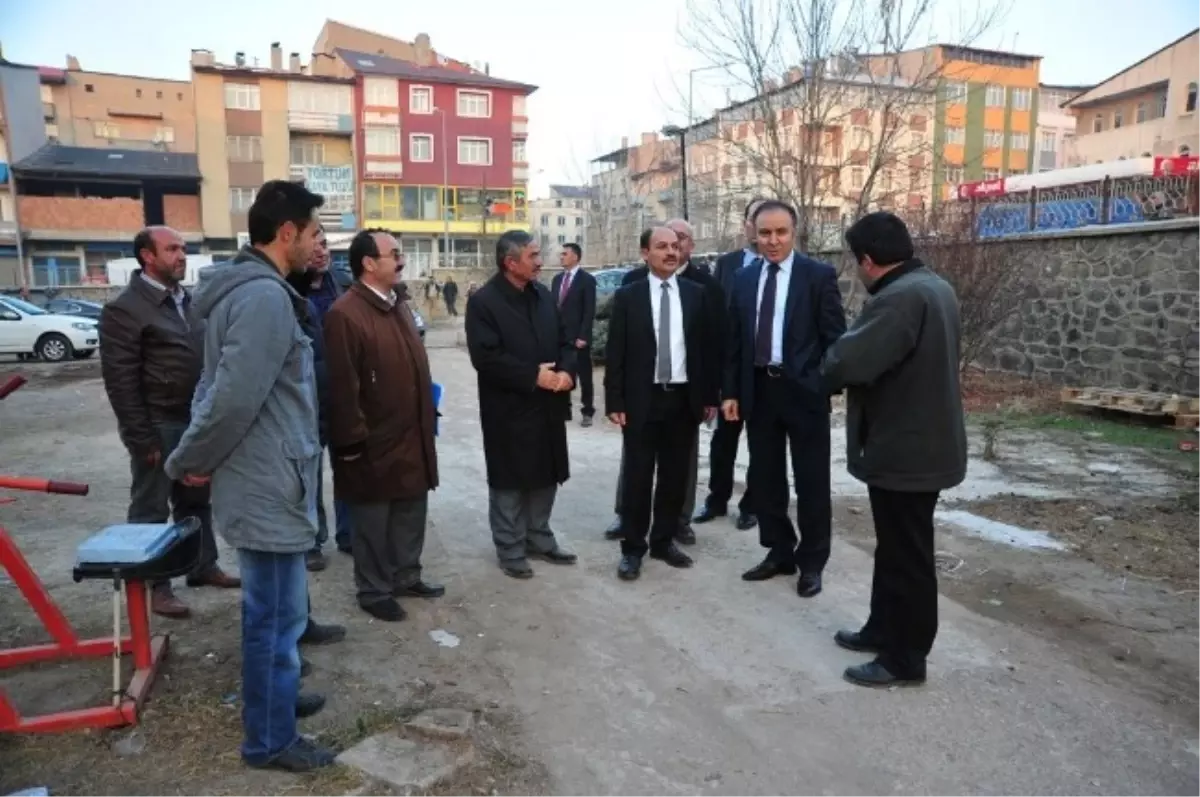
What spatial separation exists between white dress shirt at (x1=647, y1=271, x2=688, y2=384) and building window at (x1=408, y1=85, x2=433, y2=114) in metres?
49.3

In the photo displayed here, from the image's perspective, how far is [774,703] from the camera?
3.41 metres

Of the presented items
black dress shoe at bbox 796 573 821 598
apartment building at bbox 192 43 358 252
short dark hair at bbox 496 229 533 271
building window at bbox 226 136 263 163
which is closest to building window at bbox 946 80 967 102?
short dark hair at bbox 496 229 533 271

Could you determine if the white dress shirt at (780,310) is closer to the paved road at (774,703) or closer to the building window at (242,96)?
the paved road at (774,703)

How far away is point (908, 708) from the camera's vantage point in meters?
3.34

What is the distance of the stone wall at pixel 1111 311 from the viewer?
10008 mm

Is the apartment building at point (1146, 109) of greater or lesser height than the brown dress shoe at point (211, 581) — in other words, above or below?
above

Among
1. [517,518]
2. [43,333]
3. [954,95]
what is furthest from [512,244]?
[43,333]

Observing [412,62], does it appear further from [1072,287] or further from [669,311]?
[669,311]

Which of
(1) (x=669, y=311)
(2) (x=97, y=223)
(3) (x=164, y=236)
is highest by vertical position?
(2) (x=97, y=223)

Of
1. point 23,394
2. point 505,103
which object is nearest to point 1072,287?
point 23,394

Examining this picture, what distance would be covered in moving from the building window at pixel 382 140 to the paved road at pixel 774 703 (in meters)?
48.9

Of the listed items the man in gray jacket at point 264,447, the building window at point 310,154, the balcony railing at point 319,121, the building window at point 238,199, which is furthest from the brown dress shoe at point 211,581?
the building window at point 310,154

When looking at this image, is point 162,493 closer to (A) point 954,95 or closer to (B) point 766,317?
(B) point 766,317

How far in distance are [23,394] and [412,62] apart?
47.8 metres
